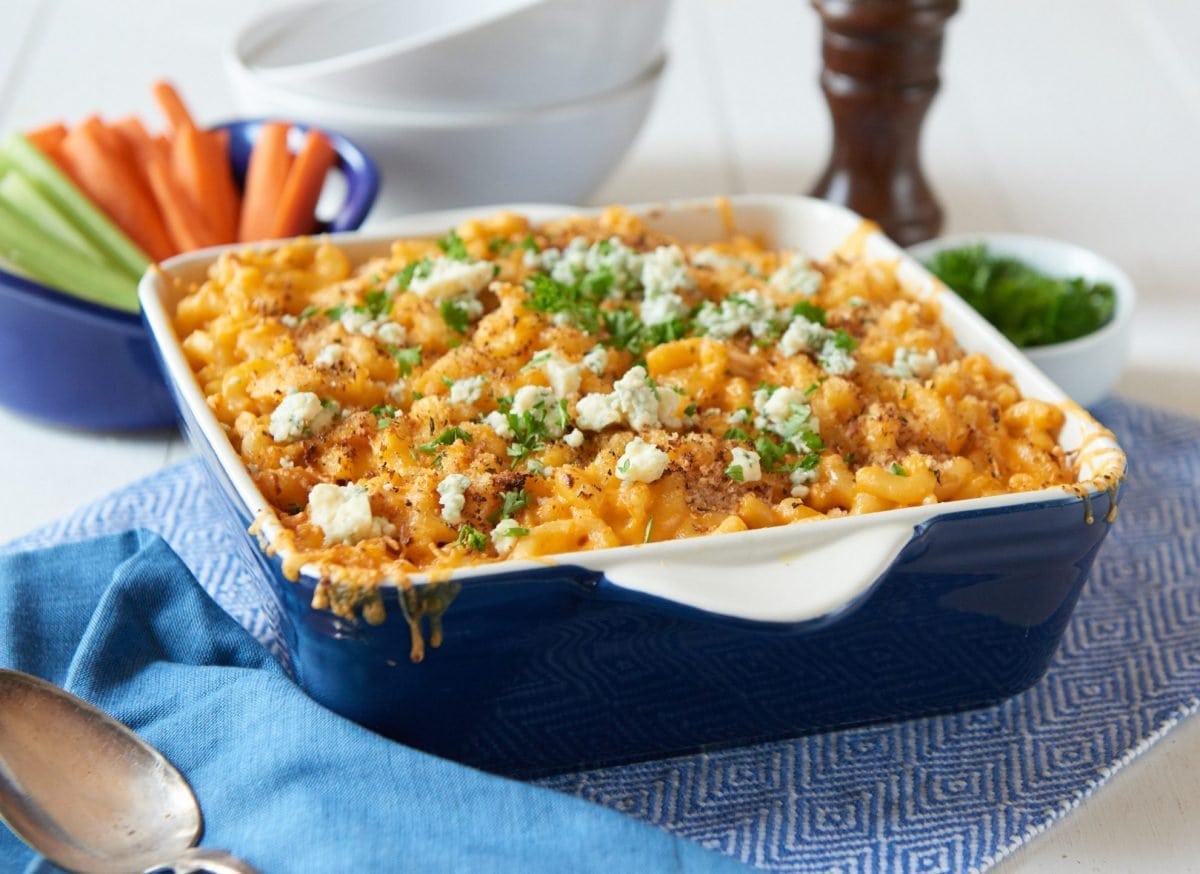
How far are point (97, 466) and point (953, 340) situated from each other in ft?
4.94

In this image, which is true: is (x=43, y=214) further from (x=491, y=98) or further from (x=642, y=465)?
(x=642, y=465)

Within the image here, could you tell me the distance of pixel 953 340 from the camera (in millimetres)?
2338

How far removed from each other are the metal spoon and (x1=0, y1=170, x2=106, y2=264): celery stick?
126 centimetres

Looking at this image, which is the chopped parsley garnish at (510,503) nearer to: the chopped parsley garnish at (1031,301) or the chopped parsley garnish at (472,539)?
the chopped parsley garnish at (472,539)

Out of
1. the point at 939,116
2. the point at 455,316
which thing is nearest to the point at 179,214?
the point at 455,316

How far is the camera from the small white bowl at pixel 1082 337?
267 centimetres

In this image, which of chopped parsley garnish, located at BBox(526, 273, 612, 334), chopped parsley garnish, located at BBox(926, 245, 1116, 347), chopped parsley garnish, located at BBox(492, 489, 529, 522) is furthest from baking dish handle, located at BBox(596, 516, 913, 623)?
chopped parsley garnish, located at BBox(926, 245, 1116, 347)

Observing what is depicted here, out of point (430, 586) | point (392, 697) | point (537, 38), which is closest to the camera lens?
point (430, 586)

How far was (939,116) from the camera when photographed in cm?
418

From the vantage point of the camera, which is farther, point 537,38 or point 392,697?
point 537,38

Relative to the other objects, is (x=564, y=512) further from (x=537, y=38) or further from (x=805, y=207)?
(x=537, y=38)

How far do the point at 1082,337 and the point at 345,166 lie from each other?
151cm

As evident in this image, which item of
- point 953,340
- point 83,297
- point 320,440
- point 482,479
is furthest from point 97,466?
point 953,340

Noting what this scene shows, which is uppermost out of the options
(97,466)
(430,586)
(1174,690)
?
(430,586)
